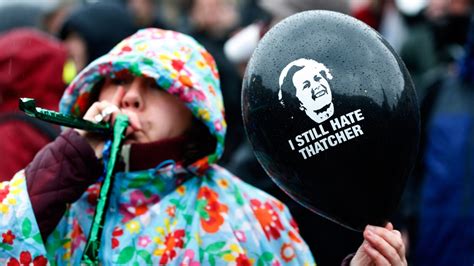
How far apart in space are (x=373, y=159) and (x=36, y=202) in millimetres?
1003

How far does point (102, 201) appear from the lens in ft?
9.98

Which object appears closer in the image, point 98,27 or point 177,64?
point 177,64

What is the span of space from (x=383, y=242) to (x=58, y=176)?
963 millimetres

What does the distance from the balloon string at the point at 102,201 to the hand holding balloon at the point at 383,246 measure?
77 centimetres

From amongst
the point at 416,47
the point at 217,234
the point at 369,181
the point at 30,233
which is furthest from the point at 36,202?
the point at 416,47

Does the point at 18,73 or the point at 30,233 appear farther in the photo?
the point at 18,73

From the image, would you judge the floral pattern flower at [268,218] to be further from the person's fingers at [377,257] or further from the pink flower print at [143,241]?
the person's fingers at [377,257]

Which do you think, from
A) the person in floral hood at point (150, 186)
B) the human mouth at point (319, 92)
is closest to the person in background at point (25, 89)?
the person in floral hood at point (150, 186)

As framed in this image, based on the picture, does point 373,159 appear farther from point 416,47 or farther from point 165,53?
point 416,47

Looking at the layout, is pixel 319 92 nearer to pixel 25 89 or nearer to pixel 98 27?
pixel 25 89

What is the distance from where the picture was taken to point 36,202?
9.80 feet

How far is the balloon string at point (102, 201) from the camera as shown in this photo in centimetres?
295

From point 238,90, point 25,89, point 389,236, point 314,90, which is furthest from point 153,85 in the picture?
point 238,90

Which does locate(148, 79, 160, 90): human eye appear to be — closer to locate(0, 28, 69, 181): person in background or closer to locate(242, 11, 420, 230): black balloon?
locate(242, 11, 420, 230): black balloon
